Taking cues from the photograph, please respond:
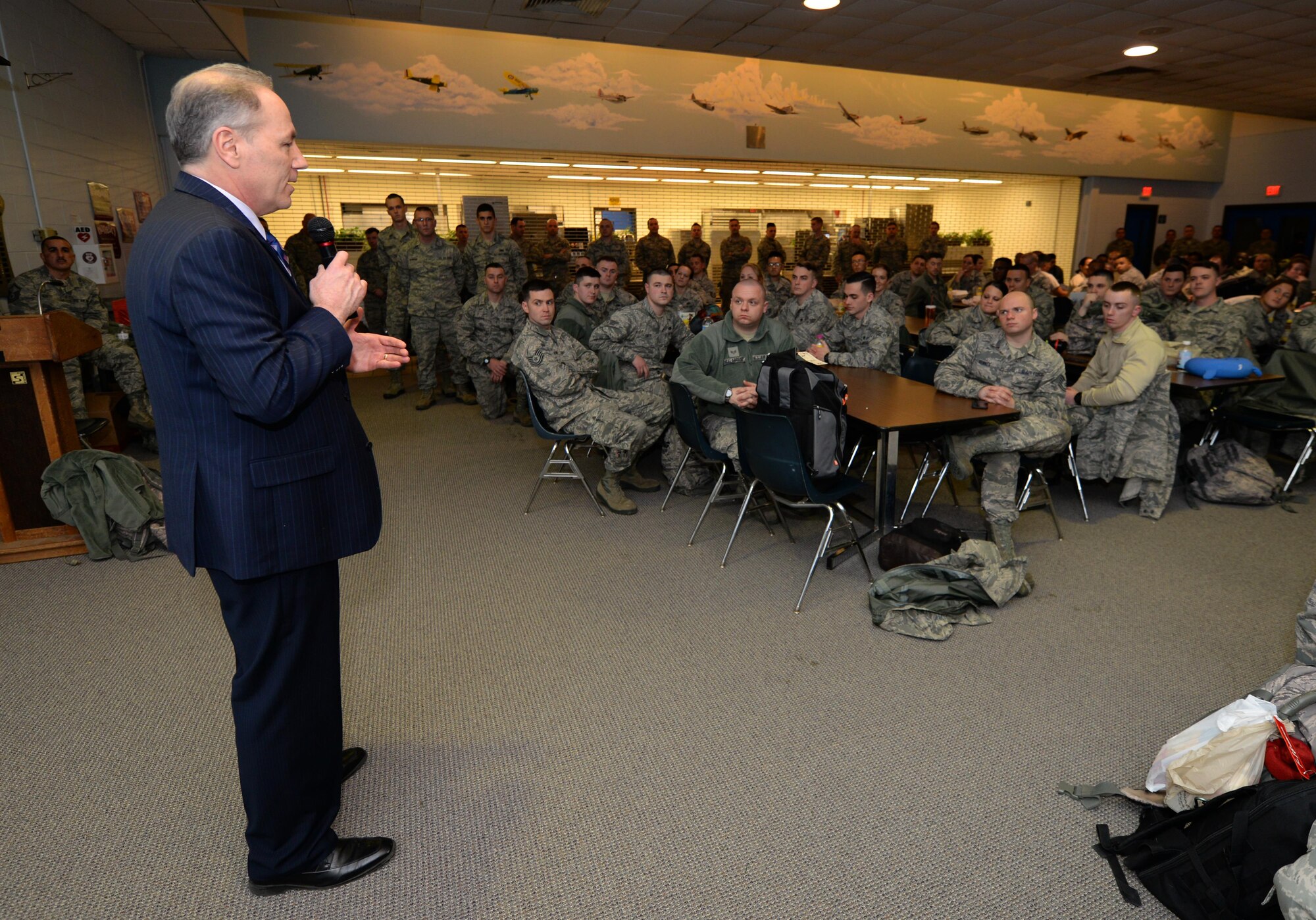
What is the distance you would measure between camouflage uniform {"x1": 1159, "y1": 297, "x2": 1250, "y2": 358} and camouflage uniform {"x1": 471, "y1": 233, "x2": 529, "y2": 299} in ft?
19.4

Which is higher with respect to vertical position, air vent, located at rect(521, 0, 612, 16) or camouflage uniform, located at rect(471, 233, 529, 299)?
air vent, located at rect(521, 0, 612, 16)

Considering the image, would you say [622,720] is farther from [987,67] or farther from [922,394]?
[987,67]

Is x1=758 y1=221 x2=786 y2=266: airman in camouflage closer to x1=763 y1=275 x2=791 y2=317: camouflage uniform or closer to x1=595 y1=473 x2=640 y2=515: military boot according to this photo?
x1=763 y1=275 x2=791 y2=317: camouflage uniform

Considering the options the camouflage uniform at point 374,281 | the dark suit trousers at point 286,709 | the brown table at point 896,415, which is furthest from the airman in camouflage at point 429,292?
the dark suit trousers at point 286,709

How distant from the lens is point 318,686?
1.76m

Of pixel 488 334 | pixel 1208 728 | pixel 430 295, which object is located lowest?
pixel 1208 728

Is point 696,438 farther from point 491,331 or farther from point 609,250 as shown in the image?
point 609,250

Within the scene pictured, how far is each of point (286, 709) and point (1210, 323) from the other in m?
6.21

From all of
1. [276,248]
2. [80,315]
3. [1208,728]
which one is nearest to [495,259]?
[80,315]

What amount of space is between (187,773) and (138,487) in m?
2.44

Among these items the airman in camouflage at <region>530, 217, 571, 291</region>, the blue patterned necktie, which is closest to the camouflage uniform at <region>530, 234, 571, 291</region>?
the airman in camouflage at <region>530, 217, 571, 291</region>

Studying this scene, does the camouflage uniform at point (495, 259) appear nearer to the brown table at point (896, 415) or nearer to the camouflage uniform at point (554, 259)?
the camouflage uniform at point (554, 259)

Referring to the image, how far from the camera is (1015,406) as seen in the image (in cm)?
373

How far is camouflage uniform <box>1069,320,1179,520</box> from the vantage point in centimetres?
424
